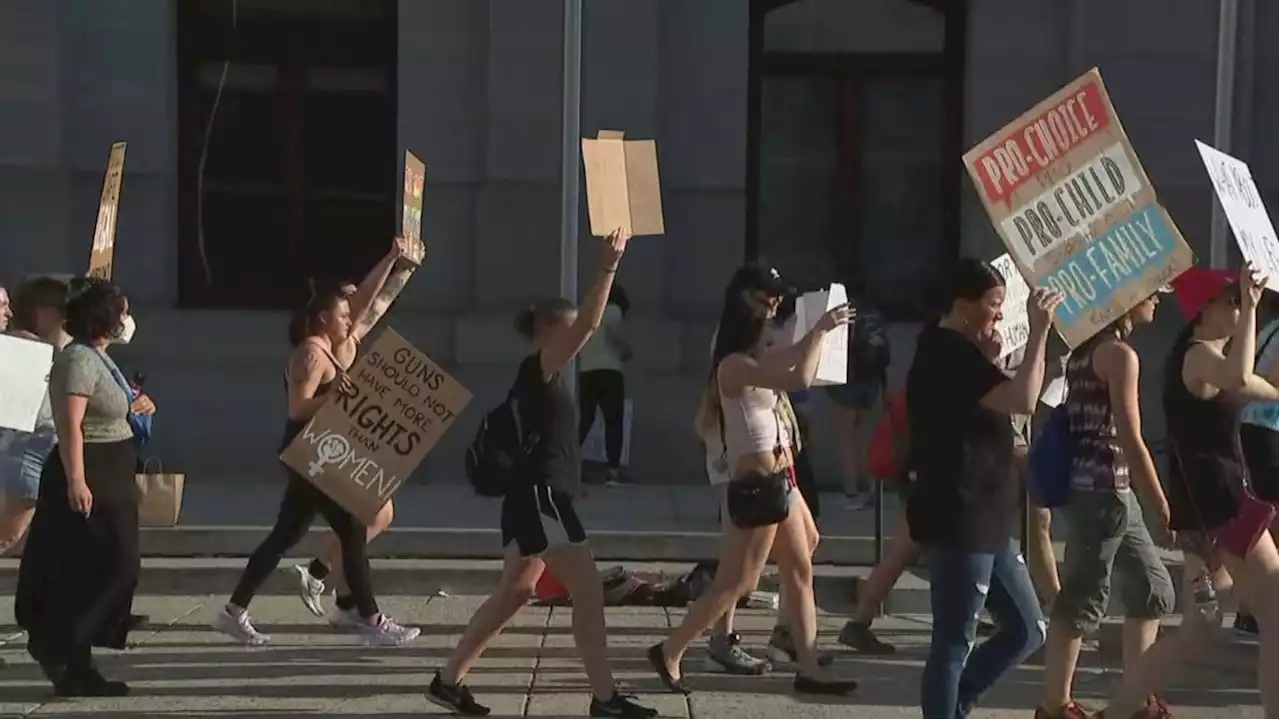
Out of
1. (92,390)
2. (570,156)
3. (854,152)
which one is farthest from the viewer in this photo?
(854,152)

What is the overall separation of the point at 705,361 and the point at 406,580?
4.22 meters

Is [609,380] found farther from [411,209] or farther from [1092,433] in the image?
[1092,433]

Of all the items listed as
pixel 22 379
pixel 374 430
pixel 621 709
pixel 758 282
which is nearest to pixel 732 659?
pixel 621 709

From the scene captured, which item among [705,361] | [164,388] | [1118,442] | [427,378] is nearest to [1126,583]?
[1118,442]

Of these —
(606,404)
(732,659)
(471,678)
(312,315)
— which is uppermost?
(312,315)

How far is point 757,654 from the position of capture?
816 centimetres

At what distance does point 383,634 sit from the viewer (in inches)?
324

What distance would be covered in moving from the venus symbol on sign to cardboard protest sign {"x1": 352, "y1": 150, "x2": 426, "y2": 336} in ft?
2.41

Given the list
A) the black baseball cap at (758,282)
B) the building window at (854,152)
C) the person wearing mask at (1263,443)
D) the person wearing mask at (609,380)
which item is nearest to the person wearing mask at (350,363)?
the black baseball cap at (758,282)

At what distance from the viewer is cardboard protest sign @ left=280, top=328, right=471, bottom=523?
788cm

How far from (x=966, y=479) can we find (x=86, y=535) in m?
3.71

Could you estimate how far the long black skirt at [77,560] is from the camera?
23.6 ft

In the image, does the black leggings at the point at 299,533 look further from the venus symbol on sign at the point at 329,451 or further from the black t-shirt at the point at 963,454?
the black t-shirt at the point at 963,454

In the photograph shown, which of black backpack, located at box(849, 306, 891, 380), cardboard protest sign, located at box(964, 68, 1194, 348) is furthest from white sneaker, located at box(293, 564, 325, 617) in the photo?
black backpack, located at box(849, 306, 891, 380)
